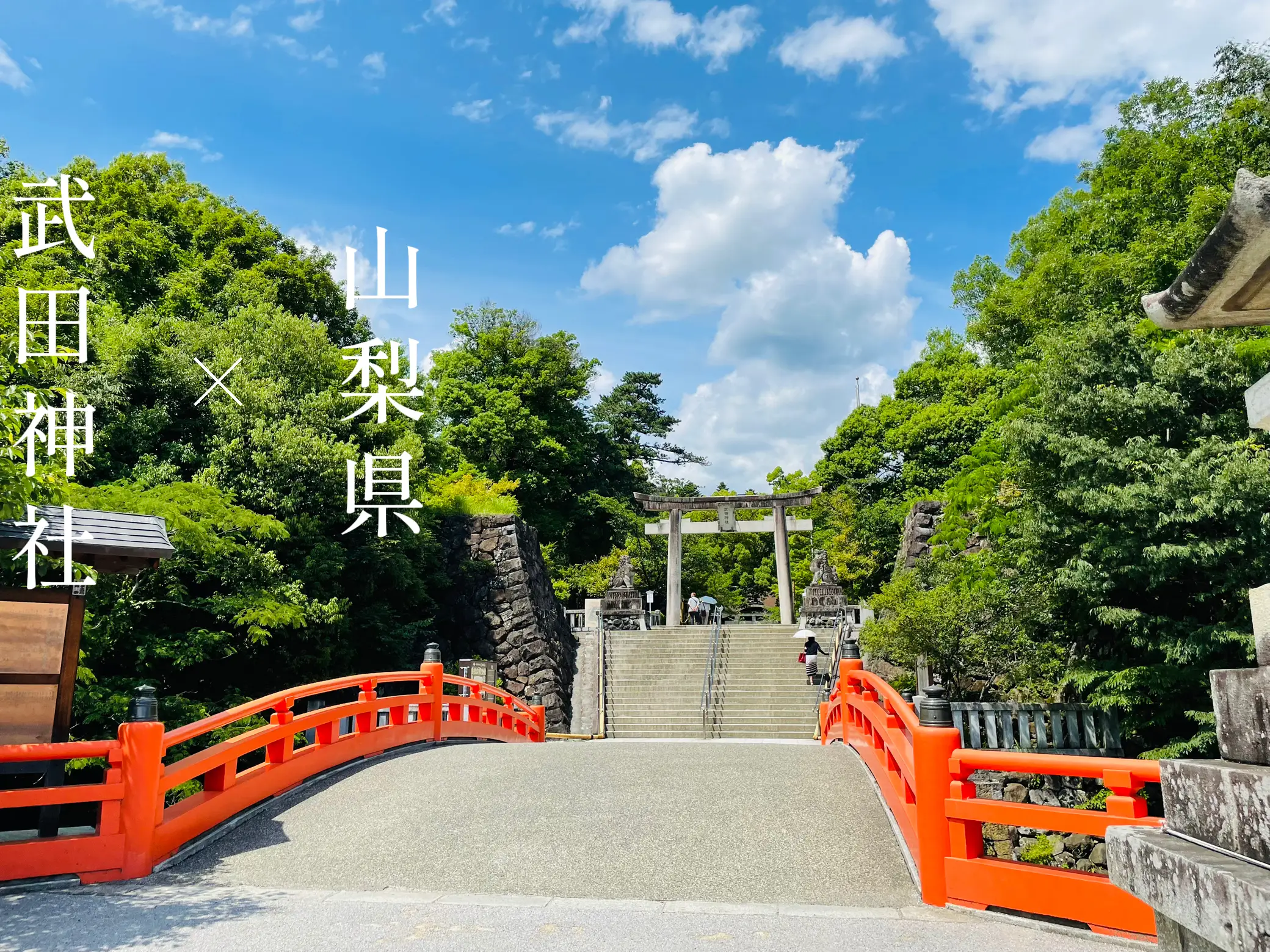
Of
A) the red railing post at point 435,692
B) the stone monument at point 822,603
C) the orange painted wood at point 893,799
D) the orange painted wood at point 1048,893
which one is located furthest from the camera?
the stone monument at point 822,603

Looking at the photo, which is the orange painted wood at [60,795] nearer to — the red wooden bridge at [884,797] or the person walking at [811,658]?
the red wooden bridge at [884,797]

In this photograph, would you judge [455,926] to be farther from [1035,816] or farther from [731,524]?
[731,524]

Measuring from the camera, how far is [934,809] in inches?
180

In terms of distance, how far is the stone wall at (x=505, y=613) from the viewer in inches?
803

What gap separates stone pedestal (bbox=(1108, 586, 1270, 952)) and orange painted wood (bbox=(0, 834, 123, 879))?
5.26 metres

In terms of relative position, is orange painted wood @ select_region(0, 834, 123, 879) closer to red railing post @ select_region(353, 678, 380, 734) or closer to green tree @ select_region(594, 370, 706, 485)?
red railing post @ select_region(353, 678, 380, 734)

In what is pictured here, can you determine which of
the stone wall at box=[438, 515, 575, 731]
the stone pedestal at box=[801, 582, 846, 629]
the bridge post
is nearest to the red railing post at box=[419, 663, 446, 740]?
the bridge post

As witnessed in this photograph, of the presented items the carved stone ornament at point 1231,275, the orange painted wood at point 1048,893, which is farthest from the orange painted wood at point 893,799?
the carved stone ornament at point 1231,275

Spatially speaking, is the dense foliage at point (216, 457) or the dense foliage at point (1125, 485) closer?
the dense foliage at point (1125, 485)

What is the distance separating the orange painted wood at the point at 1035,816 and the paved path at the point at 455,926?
0.48 metres

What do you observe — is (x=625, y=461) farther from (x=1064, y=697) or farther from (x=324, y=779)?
(x=324, y=779)

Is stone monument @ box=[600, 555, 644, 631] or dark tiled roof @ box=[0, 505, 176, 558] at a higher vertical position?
dark tiled roof @ box=[0, 505, 176, 558]

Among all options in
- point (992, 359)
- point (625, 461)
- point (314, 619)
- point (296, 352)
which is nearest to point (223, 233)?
point (296, 352)

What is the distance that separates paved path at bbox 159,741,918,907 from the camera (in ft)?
16.1
